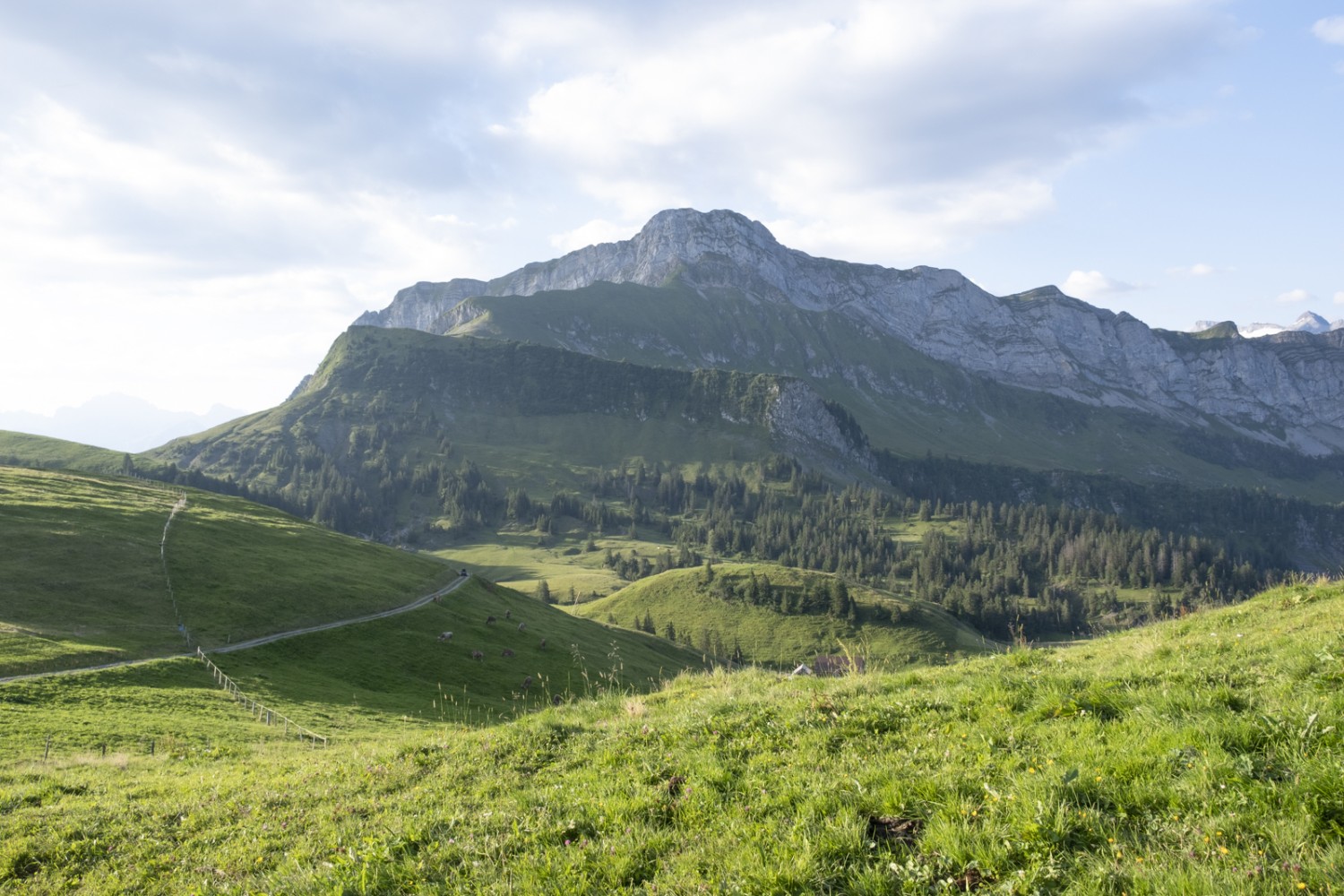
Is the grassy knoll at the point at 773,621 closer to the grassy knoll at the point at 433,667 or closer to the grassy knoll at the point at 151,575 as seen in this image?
the grassy knoll at the point at 433,667

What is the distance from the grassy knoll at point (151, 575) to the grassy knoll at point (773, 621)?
8105 cm

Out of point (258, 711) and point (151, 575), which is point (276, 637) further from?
point (258, 711)

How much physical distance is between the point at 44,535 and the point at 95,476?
61.2m

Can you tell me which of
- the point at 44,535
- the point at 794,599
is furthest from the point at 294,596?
the point at 794,599

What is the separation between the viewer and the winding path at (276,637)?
43750mm

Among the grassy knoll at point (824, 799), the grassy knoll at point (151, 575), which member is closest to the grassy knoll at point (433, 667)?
the grassy knoll at point (151, 575)

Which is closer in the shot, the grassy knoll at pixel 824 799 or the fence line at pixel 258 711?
the grassy knoll at pixel 824 799

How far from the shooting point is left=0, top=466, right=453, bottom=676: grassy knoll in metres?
54.5

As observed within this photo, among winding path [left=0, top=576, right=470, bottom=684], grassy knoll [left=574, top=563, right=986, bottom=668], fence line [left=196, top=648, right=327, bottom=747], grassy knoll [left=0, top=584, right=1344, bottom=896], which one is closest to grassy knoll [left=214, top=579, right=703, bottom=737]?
fence line [left=196, top=648, right=327, bottom=747]

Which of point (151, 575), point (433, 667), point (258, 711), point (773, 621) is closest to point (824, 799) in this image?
point (258, 711)

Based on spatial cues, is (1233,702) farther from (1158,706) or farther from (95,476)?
(95,476)

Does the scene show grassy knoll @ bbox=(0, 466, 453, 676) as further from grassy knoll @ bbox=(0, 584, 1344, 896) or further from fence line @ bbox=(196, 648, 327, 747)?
grassy knoll @ bbox=(0, 584, 1344, 896)

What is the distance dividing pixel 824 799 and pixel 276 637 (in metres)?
68.7

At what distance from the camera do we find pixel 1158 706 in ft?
34.9
